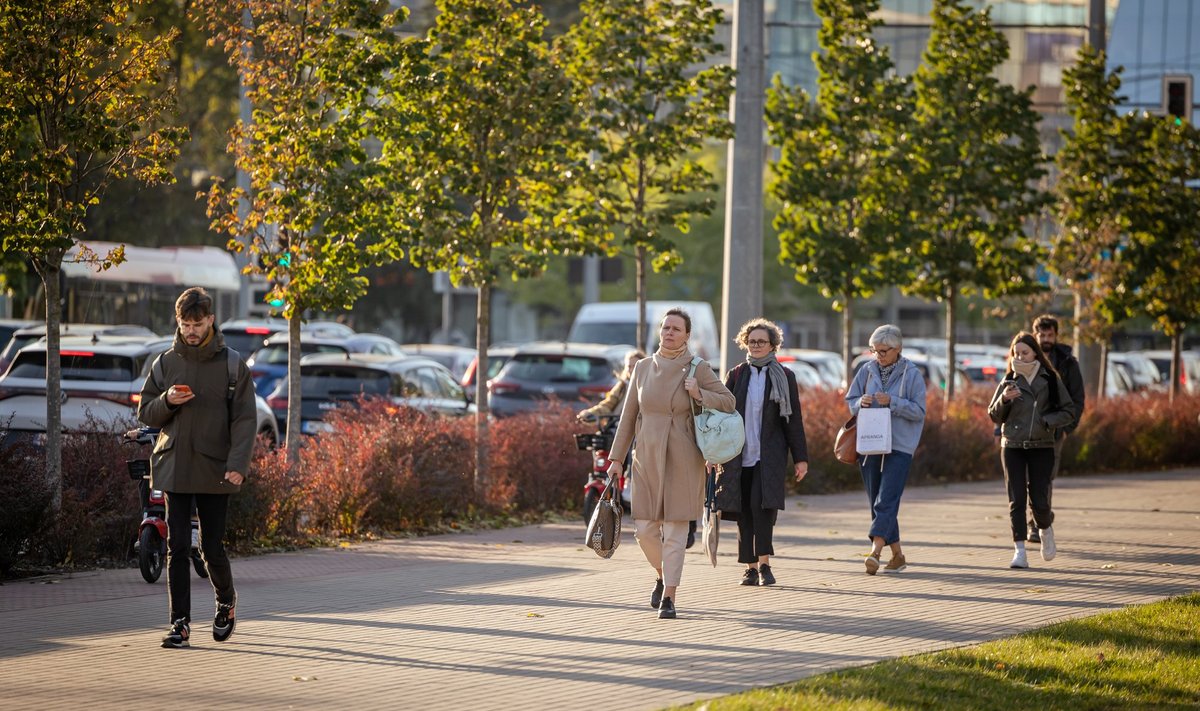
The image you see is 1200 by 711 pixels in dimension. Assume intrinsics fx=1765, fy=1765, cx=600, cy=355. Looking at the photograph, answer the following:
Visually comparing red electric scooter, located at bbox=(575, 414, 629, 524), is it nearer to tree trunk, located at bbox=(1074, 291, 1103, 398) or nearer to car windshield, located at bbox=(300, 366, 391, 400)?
car windshield, located at bbox=(300, 366, 391, 400)

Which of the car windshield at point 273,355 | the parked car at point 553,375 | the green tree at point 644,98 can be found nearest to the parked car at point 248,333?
the car windshield at point 273,355

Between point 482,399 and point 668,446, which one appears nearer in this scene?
point 668,446

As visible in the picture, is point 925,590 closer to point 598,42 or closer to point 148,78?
point 148,78

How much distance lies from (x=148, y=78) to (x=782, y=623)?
6237mm

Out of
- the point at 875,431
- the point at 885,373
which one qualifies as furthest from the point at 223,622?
the point at 885,373

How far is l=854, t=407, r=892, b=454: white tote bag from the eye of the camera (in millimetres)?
12242

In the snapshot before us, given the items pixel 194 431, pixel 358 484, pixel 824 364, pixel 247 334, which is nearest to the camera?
pixel 194 431

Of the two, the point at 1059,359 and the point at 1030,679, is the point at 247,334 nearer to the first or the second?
the point at 1059,359

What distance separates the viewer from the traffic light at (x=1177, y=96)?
2353cm

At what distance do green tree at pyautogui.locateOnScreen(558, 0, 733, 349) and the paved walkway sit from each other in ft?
17.3

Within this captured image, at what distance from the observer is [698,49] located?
20469mm

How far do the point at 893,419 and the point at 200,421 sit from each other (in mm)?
5397

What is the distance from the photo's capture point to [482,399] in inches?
656

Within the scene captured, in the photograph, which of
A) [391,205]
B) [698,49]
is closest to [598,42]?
[698,49]
